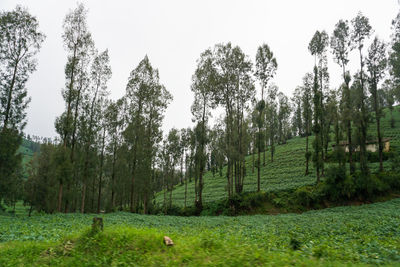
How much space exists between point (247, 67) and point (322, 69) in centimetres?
1259

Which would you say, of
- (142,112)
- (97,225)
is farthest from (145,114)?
(97,225)

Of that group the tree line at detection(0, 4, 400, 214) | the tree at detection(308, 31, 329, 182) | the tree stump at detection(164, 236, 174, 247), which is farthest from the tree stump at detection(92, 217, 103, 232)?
the tree at detection(308, 31, 329, 182)

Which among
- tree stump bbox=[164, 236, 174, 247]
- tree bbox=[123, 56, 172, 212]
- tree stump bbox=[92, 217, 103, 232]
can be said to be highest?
tree bbox=[123, 56, 172, 212]

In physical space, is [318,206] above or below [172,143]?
below

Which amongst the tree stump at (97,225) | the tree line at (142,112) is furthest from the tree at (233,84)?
the tree stump at (97,225)

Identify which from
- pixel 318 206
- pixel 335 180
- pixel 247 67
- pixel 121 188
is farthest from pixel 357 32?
pixel 121 188

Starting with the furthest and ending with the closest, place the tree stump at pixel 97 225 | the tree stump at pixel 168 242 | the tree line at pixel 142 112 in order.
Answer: the tree line at pixel 142 112
the tree stump at pixel 97 225
the tree stump at pixel 168 242

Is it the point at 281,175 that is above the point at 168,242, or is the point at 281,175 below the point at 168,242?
above

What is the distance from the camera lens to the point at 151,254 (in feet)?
19.6

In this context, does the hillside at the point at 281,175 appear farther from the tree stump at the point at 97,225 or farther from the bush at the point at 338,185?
the tree stump at the point at 97,225

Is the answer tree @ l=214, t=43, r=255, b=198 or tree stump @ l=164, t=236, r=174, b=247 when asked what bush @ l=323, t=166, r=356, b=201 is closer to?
tree @ l=214, t=43, r=255, b=198

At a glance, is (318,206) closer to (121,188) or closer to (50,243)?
(50,243)

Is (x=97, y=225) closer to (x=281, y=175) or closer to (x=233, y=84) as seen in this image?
(x=233, y=84)

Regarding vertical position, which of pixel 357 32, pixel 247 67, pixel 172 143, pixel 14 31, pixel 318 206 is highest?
pixel 357 32
